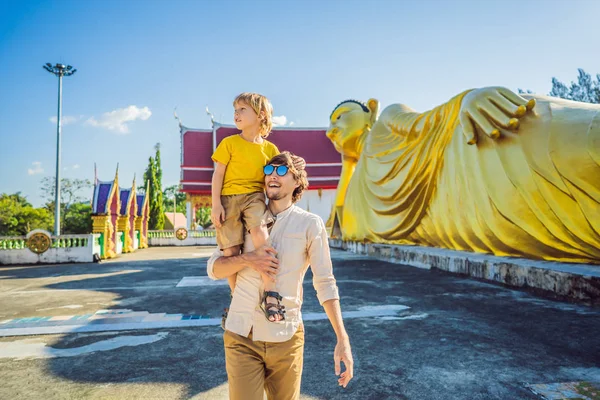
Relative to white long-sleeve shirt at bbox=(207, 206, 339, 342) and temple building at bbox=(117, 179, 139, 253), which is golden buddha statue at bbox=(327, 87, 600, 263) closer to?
white long-sleeve shirt at bbox=(207, 206, 339, 342)

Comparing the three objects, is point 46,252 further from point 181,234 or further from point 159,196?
point 159,196

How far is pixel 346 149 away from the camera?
12.1 m

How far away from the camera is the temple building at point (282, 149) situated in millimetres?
21547

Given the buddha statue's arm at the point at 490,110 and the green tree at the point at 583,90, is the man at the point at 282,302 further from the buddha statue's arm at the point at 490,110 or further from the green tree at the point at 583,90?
the green tree at the point at 583,90

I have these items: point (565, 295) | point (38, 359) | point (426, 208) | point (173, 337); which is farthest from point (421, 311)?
point (426, 208)

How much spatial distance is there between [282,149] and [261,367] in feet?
72.4

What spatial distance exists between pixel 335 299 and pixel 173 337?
81.1 inches

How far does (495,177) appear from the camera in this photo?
578 cm

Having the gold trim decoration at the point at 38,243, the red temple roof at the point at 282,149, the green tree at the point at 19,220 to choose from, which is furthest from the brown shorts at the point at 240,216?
the green tree at the point at 19,220

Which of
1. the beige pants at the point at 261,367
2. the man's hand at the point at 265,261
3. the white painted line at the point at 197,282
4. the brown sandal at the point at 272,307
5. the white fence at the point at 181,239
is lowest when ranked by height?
the white fence at the point at 181,239

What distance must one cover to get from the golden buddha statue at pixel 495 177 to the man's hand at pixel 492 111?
0.01m

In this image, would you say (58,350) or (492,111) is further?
(492,111)

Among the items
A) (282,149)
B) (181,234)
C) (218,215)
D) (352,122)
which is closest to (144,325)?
(218,215)

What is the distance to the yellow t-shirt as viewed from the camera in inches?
56.4
